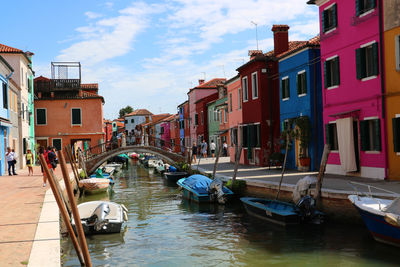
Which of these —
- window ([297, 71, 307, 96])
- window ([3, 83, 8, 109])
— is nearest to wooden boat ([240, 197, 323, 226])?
window ([297, 71, 307, 96])

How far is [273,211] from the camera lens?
1248 centimetres

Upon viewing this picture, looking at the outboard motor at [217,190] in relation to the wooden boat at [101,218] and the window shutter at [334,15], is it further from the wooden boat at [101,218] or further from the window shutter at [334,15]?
the window shutter at [334,15]

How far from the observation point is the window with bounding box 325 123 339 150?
17.8 meters

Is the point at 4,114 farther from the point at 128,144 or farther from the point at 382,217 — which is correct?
the point at 382,217

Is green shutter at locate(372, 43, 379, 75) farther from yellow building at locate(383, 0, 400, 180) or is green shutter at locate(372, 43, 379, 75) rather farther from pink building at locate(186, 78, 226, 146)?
pink building at locate(186, 78, 226, 146)

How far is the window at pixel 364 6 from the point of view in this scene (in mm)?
14898

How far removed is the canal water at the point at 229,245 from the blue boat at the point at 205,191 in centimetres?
171

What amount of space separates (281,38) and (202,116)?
22.4m

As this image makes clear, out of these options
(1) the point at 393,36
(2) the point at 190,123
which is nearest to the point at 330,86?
(1) the point at 393,36

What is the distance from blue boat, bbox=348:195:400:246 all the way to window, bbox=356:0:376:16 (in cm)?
753

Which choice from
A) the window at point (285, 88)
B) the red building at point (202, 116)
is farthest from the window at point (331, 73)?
the red building at point (202, 116)

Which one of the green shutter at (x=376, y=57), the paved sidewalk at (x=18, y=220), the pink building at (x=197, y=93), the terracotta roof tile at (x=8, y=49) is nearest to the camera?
the paved sidewalk at (x=18, y=220)

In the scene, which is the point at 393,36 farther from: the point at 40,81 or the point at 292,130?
the point at 40,81

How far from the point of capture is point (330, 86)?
1814 cm
